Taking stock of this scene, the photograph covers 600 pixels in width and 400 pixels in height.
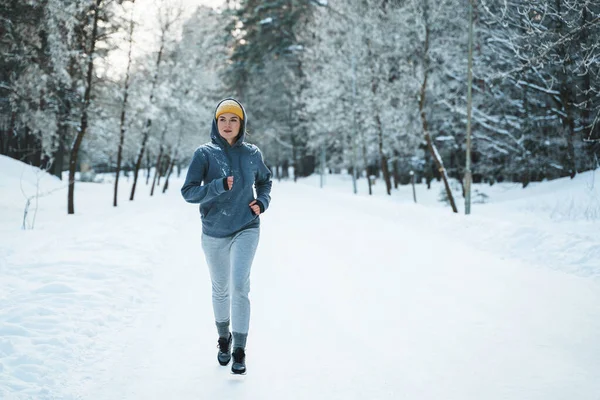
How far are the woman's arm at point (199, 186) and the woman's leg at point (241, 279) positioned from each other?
0.45m

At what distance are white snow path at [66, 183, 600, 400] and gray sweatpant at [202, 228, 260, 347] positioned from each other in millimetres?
440

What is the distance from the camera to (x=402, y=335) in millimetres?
4102

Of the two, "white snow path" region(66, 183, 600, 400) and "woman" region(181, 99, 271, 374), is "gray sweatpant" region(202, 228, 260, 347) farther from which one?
"white snow path" region(66, 183, 600, 400)

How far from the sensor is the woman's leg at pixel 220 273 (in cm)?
341

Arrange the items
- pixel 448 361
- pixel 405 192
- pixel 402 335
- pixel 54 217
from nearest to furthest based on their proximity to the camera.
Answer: pixel 448 361 < pixel 402 335 < pixel 54 217 < pixel 405 192

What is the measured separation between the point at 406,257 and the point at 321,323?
372 cm

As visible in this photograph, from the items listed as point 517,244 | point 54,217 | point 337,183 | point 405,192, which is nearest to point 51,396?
point 517,244

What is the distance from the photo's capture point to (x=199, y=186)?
3.31 meters

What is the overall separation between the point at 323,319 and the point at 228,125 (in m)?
2.50

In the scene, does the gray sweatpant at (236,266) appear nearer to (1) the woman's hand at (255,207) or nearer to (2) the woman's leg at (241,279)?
(2) the woman's leg at (241,279)

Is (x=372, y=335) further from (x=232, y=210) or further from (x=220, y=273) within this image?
(x=232, y=210)

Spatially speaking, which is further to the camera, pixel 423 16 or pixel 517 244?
pixel 423 16

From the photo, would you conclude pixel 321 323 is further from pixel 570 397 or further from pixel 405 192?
pixel 405 192

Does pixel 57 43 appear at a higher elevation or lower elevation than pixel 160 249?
higher
